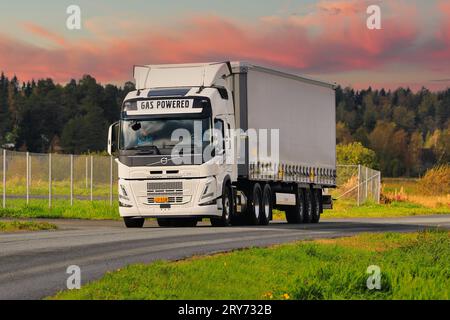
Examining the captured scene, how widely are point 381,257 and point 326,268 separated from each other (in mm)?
4417

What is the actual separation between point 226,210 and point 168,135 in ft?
10.2

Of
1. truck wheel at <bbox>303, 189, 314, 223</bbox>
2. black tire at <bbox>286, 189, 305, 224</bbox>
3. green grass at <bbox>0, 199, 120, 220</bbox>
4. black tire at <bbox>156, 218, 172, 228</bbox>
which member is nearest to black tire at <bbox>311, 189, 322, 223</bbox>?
truck wheel at <bbox>303, 189, 314, 223</bbox>

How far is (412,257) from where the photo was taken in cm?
1864

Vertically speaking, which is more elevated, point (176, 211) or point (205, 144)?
point (205, 144)

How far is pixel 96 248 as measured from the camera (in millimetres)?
21422

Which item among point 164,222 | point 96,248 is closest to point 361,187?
point 164,222

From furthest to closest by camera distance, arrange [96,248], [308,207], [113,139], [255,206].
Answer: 1. [308,207]
2. [255,206]
3. [113,139]
4. [96,248]

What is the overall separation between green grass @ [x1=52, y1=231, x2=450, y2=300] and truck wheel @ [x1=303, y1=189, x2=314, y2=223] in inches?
720

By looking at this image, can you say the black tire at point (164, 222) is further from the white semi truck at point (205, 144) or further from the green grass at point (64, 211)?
the green grass at point (64, 211)

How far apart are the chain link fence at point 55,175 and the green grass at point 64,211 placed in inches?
15.7

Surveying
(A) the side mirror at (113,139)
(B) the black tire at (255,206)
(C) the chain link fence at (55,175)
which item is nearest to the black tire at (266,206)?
(B) the black tire at (255,206)

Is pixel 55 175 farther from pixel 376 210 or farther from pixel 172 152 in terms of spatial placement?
pixel 376 210
